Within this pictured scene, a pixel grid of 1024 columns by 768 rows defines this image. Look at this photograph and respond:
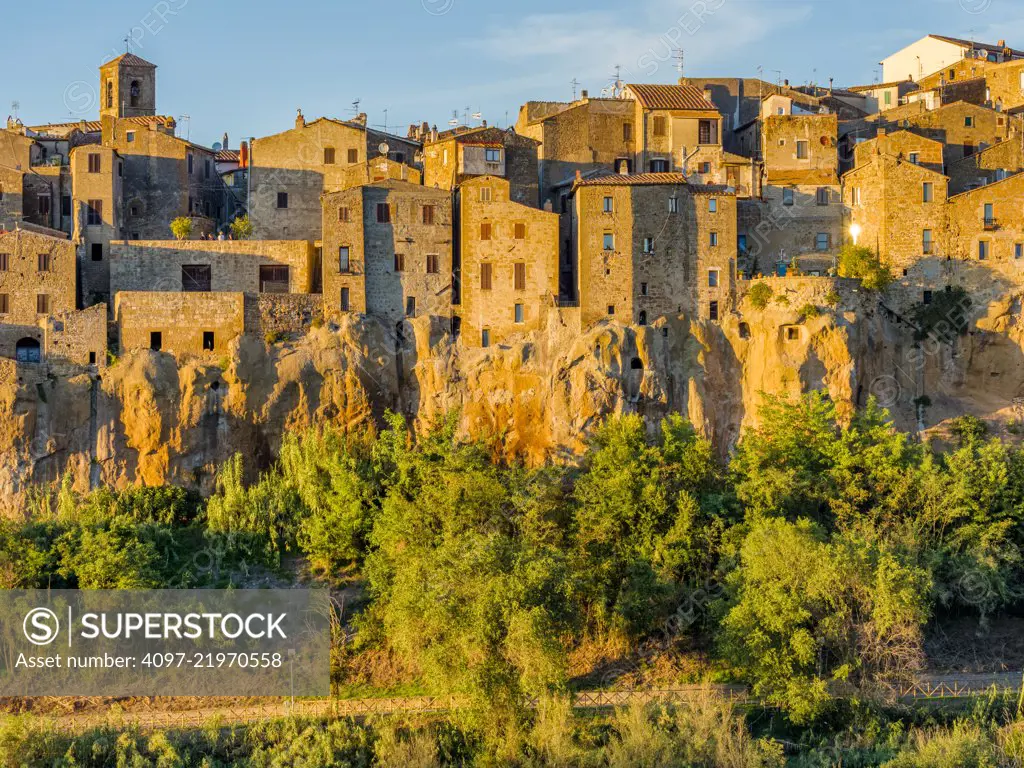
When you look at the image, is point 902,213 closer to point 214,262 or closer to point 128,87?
point 214,262

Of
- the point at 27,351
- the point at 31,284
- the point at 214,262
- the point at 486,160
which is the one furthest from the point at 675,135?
the point at 27,351

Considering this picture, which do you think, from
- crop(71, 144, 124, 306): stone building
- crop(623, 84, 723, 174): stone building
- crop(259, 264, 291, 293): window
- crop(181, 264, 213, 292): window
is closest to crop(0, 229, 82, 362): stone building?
crop(71, 144, 124, 306): stone building

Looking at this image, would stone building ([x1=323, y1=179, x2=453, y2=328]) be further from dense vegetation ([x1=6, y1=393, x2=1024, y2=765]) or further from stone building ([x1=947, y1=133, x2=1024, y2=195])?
stone building ([x1=947, y1=133, x2=1024, y2=195])

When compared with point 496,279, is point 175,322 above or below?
below

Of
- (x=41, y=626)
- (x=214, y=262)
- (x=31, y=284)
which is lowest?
(x=41, y=626)

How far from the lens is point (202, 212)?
74250 mm

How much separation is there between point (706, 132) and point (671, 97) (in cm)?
251

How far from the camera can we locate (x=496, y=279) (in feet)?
219

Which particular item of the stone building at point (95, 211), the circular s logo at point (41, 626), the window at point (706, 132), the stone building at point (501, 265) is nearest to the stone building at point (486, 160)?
the stone building at point (501, 265)

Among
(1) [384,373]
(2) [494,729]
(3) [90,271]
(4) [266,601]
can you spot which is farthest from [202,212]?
(2) [494,729]

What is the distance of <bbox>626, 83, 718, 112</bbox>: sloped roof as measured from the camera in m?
74.4

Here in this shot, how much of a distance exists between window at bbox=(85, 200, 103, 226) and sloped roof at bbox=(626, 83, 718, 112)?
76.7 feet

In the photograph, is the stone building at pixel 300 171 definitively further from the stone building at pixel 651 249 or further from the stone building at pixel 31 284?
the stone building at pixel 651 249

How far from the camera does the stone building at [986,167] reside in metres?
73.2
